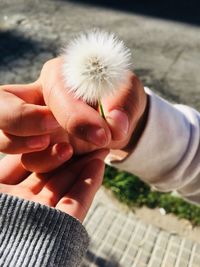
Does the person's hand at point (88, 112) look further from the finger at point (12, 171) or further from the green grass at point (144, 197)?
the green grass at point (144, 197)

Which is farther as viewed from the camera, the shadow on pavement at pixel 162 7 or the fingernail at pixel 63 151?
the shadow on pavement at pixel 162 7

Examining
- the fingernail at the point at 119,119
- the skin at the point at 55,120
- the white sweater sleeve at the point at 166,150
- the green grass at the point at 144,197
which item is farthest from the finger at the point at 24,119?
the green grass at the point at 144,197

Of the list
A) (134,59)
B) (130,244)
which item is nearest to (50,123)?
(130,244)

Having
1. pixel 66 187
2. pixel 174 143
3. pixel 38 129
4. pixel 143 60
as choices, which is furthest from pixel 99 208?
pixel 143 60

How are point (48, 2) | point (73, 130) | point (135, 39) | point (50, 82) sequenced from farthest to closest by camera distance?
point (48, 2) < point (135, 39) < point (50, 82) < point (73, 130)

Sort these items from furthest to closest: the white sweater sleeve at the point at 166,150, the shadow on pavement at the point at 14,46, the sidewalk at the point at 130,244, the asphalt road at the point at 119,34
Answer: the shadow on pavement at the point at 14,46, the asphalt road at the point at 119,34, the sidewalk at the point at 130,244, the white sweater sleeve at the point at 166,150

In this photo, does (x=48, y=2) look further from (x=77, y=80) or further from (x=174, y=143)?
(x=77, y=80)
